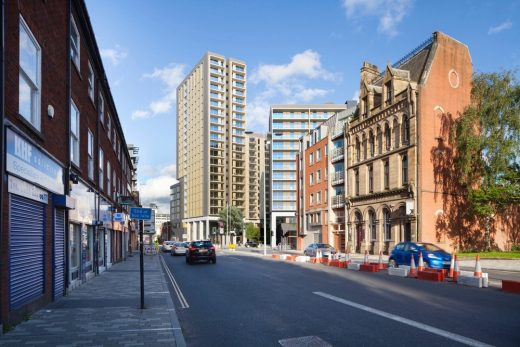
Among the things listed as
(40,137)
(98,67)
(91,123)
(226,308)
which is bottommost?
(226,308)

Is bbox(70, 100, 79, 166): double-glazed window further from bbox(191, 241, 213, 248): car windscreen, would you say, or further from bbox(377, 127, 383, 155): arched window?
bbox(377, 127, 383, 155): arched window

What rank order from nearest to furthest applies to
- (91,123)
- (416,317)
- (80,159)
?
(416,317), (80,159), (91,123)

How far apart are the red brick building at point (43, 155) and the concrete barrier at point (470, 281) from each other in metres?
12.3

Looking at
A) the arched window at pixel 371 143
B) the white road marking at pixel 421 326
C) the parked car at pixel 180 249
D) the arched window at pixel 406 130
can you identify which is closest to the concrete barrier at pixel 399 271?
the white road marking at pixel 421 326

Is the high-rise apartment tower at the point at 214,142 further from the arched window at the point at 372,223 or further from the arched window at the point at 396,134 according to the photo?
the arched window at the point at 396,134

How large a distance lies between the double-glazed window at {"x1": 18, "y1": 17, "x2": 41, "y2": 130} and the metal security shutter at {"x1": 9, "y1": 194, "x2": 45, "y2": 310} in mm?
1830

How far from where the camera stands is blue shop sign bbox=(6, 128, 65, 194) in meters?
7.73

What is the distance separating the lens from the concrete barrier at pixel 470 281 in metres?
13.8

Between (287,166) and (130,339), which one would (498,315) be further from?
(287,166)

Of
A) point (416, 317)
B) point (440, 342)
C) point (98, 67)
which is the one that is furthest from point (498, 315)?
point (98, 67)

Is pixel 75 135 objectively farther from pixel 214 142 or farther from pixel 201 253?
pixel 214 142

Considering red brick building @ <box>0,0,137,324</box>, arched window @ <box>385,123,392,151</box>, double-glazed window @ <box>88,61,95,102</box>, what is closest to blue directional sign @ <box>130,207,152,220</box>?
red brick building @ <box>0,0,137,324</box>

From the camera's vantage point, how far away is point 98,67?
20312mm

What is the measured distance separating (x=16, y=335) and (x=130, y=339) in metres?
1.94
